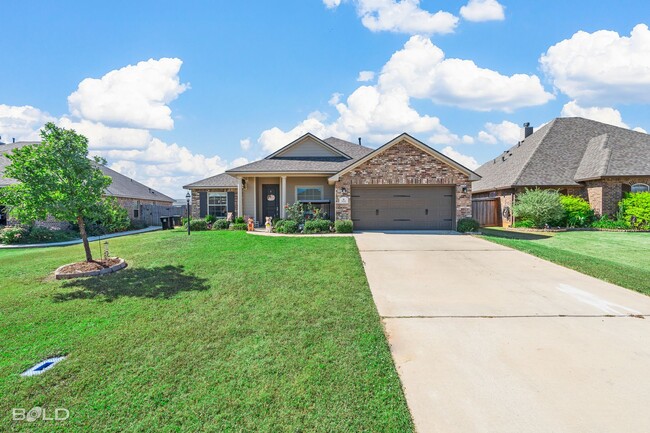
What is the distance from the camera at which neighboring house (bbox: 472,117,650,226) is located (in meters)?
17.1

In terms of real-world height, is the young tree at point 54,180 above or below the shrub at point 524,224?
above

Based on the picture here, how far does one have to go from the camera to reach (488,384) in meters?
3.31

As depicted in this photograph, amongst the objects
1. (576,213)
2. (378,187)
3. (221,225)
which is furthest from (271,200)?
(576,213)

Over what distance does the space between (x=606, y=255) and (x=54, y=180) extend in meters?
15.6

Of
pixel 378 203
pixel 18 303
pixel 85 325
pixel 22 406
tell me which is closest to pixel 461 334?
pixel 22 406

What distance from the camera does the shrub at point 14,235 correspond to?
546 inches

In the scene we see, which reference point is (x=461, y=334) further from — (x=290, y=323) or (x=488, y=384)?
(x=290, y=323)

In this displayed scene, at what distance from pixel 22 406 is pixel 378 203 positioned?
13783mm

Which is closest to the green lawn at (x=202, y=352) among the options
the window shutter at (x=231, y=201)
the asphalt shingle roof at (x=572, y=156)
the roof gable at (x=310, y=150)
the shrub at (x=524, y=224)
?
the window shutter at (x=231, y=201)

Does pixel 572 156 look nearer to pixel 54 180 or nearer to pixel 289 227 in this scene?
pixel 289 227

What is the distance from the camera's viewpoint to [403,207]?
15.4 meters

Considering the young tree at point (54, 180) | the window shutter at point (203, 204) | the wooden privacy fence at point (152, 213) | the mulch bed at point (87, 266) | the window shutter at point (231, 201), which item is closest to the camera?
the young tree at point (54, 180)

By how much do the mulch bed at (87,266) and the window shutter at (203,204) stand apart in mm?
10510

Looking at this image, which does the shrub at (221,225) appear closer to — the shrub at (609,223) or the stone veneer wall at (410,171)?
the stone veneer wall at (410,171)
